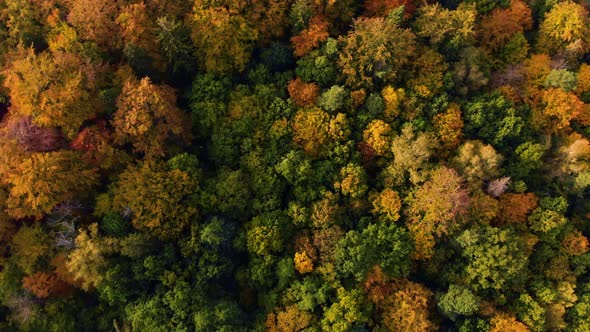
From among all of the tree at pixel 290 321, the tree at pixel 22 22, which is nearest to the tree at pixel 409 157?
the tree at pixel 290 321

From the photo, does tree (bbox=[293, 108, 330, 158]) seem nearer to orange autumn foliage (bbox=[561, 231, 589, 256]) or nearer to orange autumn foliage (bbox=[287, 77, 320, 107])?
orange autumn foliage (bbox=[287, 77, 320, 107])

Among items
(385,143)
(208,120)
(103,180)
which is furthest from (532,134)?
(103,180)

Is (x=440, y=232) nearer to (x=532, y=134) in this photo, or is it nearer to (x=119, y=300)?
(x=532, y=134)

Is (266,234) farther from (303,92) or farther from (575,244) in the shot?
(575,244)

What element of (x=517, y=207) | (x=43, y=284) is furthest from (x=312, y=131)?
(x=43, y=284)

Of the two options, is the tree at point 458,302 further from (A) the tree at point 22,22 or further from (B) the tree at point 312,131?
(A) the tree at point 22,22

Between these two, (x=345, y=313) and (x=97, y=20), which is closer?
(x=345, y=313)

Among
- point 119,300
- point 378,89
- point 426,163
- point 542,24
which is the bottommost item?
point 119,300
